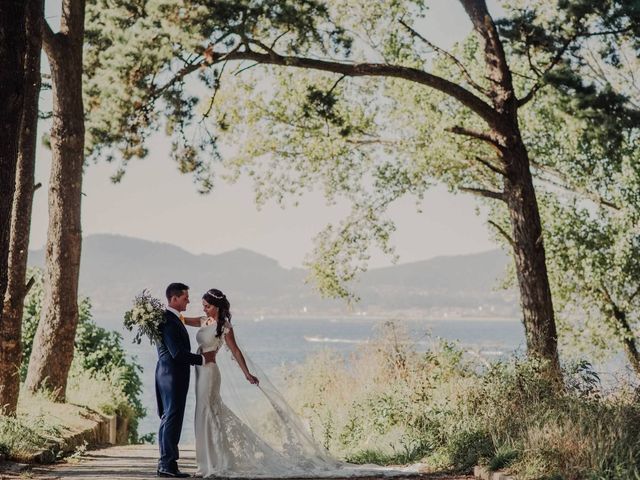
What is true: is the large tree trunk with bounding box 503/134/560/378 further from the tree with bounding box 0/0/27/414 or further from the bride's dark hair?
the tree with bounding box 0/0/27/414

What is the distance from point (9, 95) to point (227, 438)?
14.7 feet

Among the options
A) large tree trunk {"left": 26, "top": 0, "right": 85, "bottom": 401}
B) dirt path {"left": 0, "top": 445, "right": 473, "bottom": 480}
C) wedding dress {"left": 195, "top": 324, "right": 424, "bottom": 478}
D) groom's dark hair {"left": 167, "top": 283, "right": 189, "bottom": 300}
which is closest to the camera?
dirt path {"left": 0, "top": 445, "right": 473, "bottom": 480}

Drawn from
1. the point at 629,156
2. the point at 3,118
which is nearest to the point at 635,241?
the point at 629,156

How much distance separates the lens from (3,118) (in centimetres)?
730

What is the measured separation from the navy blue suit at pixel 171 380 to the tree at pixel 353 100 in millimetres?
4794

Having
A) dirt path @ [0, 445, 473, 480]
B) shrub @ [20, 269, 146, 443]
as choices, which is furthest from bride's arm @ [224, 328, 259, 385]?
shrub @ [20, 269, 146, 443]

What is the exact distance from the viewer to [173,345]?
916cm

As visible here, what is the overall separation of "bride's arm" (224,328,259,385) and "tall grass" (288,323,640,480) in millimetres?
2062

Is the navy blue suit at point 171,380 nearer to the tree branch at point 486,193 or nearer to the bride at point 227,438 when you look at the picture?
the bride at point 227,438

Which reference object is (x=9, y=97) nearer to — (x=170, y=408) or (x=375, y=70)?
(x=170, y=408)

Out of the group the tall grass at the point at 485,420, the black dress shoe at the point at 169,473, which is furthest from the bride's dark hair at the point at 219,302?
the tall grass at the point at 485,420

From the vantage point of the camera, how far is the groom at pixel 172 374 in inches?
361

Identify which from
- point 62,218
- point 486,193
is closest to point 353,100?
point 486,193

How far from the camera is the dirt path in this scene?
8.59 m
